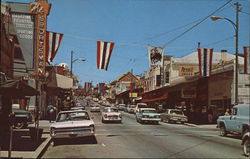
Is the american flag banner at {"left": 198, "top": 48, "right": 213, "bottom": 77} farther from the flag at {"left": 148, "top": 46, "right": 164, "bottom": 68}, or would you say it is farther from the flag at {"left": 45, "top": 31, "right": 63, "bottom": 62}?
the flag at {"left": 45, "top": 31, "right": 63, "bottom": 62}

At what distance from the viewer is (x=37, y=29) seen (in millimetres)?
28641

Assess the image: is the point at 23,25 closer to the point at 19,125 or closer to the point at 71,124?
the point at 19,125

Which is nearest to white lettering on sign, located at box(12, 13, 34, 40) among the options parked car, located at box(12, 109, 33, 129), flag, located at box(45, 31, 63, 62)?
flag, located at box(45, 31, 63, 62)

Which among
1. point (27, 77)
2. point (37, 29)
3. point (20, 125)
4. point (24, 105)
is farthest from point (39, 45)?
point (20, 125)

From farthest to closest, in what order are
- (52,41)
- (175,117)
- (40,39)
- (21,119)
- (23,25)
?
(175,117) → (40,39) → (23,25) → (21,119) → (52,41)

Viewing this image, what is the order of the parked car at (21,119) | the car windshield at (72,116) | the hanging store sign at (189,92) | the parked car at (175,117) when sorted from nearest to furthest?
the car windshield at (72,116)
the parked car at (21,119)
the parked car at (175,117)
the hanging store sign at (189,92)

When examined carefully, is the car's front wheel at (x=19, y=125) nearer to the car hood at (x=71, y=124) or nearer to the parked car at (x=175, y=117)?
the car hood at (x=71, y=124)

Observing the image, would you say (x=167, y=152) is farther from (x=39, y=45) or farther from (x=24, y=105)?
(x=24, y=105)

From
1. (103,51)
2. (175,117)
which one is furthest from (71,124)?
(175,117)

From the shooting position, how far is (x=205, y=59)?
1133 inches

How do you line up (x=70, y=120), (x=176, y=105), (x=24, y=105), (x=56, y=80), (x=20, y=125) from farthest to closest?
(x=176, y=105), (x=56, y=80), (x=24, y=105), (x=20, y=125), (x=70, y=120)

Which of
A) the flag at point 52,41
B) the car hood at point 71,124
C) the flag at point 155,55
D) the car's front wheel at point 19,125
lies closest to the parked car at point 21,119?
the car's front wheel at point 19,125

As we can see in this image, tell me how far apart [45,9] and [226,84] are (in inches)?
750

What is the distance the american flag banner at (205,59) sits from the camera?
28250mm
